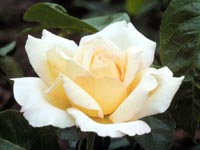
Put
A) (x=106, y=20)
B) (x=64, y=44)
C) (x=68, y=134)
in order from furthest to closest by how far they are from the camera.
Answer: (x=106, y=20) → (x=68, y=134) → (x=64, y=44)

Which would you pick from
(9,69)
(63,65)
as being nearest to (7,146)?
(63,65)

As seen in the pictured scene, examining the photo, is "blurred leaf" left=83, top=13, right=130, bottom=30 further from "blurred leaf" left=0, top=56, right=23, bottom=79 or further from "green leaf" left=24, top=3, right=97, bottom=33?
"blurred leaf" left=0, top=56, right=23, bottom=79

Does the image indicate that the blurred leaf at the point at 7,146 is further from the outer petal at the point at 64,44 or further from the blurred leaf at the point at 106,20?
the blurred leaf at the point at 106,20

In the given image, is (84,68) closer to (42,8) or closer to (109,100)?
(109,100)

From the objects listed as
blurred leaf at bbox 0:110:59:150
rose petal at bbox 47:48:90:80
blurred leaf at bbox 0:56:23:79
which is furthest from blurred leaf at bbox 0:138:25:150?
blurred leaf at bbox 0:56:23:79

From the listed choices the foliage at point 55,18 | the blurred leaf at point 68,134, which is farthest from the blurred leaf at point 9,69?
the blurred leaf at point 68,134

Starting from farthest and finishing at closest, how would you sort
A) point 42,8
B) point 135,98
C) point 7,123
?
point 42,8, point 7,123, point 135,98

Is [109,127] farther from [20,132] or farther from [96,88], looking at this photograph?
[20,132]

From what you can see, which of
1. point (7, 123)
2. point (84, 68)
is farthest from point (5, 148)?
point (84, 68)
